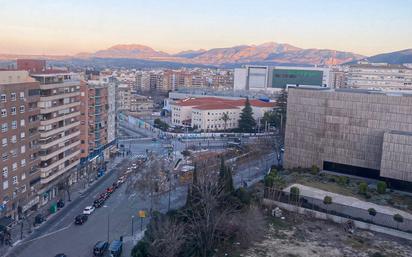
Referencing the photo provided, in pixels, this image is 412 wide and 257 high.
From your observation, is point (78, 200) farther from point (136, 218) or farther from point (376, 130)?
point (376, 130)

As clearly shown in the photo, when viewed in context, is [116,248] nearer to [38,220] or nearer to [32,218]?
[38,220]

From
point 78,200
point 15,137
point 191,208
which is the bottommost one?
point 78,200

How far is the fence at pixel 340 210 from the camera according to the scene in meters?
16.4

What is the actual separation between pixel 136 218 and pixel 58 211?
348 cm

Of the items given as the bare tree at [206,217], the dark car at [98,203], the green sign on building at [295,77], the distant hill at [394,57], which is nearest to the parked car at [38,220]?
the dark car at [98,203]

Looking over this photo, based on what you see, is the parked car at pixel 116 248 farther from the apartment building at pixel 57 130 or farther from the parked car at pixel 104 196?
the apartment building at pixel 57 130

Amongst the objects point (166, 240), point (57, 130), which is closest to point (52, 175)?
point (57, 130)

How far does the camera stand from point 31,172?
61.8 feet

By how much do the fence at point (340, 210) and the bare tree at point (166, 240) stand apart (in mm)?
6141

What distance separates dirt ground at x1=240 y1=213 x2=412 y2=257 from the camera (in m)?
14.4

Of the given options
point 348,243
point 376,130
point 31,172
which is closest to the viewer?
point 348,243

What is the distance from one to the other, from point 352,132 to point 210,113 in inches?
830


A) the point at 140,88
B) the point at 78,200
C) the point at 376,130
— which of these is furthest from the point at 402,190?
the point at 140,88

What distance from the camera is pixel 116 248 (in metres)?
14.7
